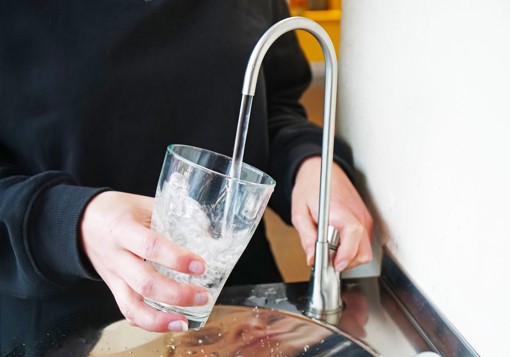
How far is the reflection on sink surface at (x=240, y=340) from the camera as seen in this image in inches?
23.5

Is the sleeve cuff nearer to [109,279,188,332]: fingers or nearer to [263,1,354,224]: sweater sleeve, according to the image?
[109,279,188,332]: fingers

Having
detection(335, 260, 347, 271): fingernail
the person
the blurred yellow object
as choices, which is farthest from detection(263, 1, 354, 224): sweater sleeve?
the blurred yellow object

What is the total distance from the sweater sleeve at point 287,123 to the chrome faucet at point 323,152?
14 centimetres

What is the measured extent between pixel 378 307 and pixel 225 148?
0.84ft

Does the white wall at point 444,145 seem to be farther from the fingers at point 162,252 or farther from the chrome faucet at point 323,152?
the fingers at point 162,252

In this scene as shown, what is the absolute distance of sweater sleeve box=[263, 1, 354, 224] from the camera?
78 cm

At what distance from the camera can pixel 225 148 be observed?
2.57ft

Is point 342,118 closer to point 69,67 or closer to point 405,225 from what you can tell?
point 405,225

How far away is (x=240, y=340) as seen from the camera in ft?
2.02

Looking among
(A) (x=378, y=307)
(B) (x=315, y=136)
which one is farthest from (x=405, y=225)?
(B) (x=315, y=136)

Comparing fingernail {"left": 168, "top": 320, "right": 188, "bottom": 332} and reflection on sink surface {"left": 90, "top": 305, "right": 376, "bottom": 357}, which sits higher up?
fingernail {"left": 168, "top": 320, "right": 188, "bottom": 332}

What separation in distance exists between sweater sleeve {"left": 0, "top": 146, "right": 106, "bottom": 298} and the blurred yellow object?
111cm

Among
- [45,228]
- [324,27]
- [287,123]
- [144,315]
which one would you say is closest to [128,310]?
[144,315]

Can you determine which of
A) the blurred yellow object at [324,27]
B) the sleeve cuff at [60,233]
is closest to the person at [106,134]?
the sleeve cuff at [60,233]
